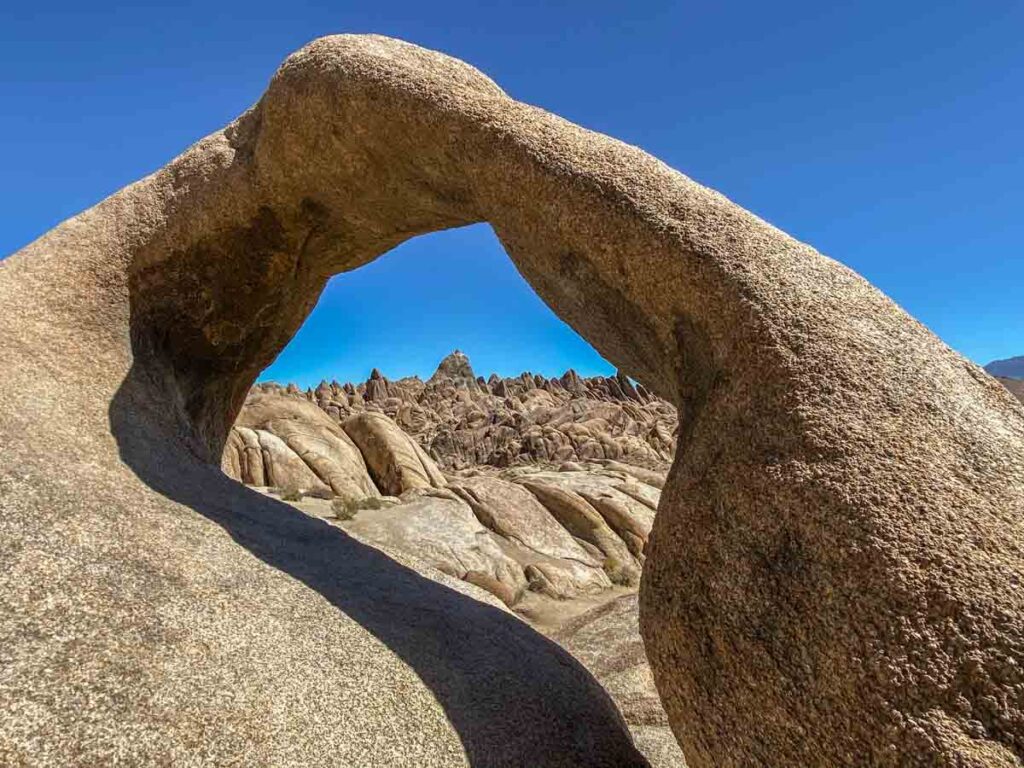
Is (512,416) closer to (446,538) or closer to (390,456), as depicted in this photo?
(390,456)

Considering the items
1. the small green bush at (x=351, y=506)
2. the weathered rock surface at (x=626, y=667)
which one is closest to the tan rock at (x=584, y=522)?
the small green bush at (x=351, y=506)

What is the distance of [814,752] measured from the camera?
2.59 meters

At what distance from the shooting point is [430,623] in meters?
4.73

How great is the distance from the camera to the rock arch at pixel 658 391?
2.58 m

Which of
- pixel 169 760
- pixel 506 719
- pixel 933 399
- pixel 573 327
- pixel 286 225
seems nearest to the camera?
pixel 169 760

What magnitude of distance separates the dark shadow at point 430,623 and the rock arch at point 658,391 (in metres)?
0.04

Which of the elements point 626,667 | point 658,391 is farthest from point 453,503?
point 658,391

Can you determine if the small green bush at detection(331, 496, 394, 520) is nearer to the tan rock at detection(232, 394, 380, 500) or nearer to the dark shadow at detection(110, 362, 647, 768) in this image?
the tan rock at detection(232, 394, 380, 500)

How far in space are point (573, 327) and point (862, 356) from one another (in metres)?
2.42

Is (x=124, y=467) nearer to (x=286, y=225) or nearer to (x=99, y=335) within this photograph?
(x=99, y=335)

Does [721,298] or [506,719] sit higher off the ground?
[721,298]

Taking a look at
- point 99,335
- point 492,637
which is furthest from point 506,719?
point 99,335

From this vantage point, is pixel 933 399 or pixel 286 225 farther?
pixel 286 225

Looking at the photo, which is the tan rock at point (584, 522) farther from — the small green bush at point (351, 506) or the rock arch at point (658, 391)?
the rock arch at point (658, 391)
